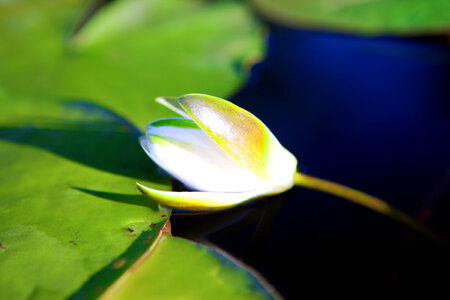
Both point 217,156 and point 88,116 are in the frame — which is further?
point 88,116

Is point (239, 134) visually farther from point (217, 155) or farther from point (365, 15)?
point (365, 15)

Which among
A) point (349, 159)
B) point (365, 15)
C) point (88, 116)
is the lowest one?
point (349, 159)

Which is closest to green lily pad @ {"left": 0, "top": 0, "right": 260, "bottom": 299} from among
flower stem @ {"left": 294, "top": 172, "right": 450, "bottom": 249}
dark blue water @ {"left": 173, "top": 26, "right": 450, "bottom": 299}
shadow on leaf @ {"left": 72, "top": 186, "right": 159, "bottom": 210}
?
shadow on leaf @ {"left": 72, "top": 186, "right": 159, "bottom": 210}

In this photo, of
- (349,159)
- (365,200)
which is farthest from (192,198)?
(349,159)

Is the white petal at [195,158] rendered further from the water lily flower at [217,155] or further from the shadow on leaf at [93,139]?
the shadow on leaf at [93,139]

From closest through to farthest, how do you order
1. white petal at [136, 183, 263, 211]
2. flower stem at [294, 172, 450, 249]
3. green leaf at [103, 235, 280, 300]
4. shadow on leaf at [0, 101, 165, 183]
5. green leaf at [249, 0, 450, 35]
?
green leaf at [103, 235, 280, 300], white petal at [136, 183, 263, 211], flower stem at [294, 172, 450, 249], shadow on leaf at [0, 101, 165, 183], green leaf at [249, 0, 450, 35]

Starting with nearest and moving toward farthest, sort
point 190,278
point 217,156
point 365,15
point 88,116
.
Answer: point 190,278 < point 217,156 < point 88,116 < point 365,15

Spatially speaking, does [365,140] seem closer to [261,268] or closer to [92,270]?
[261,268]

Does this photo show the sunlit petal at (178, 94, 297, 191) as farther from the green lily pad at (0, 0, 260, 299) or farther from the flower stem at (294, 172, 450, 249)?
the green lily pad at (0, 0, 260, 299)
